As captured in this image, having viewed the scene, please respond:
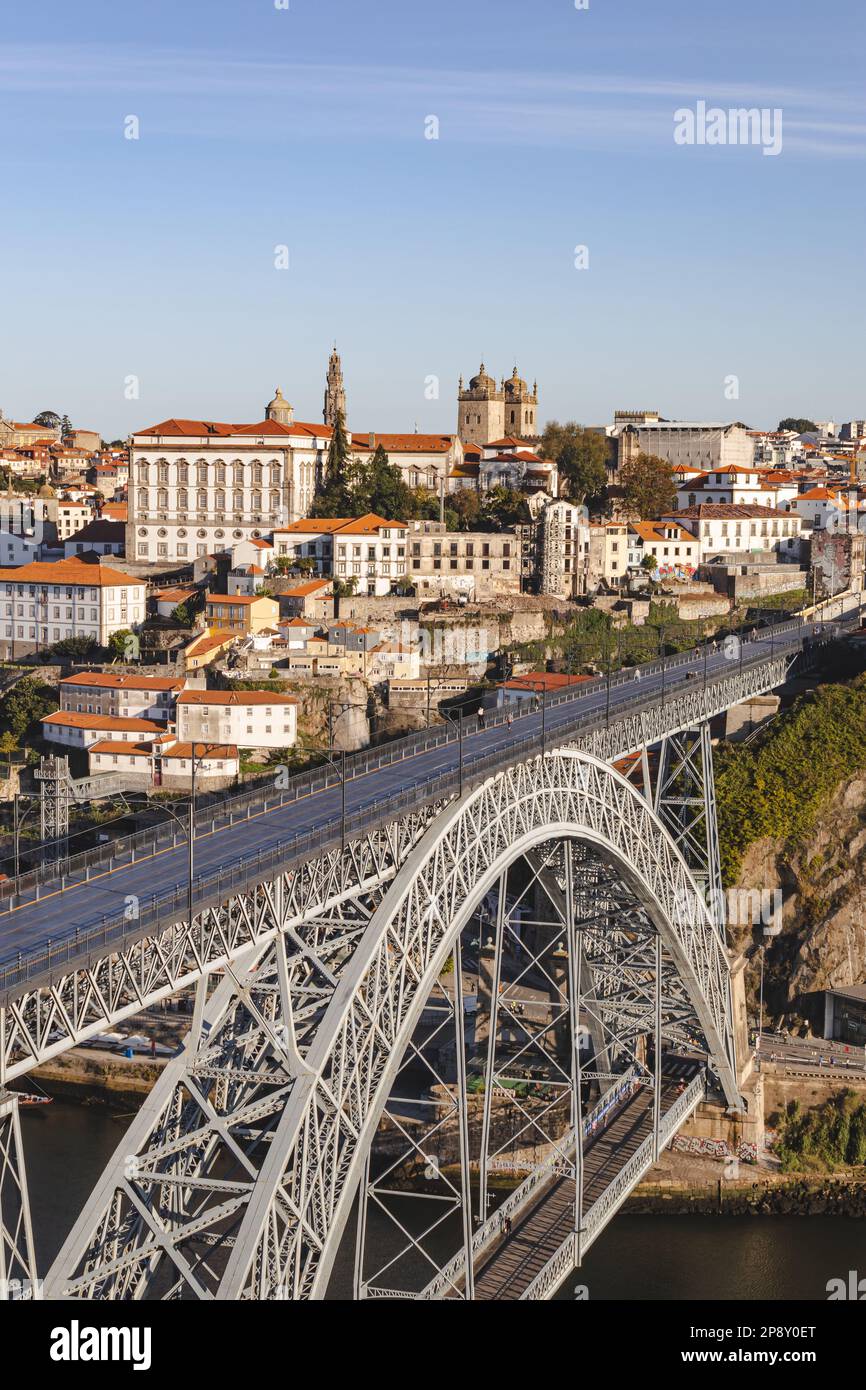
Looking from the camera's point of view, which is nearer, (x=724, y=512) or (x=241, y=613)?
(x=241, y=613)

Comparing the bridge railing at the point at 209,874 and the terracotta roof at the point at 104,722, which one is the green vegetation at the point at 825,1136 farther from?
the terracotta roof at the point at 104,722

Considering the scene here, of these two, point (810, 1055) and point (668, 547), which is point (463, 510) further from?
point (810, 1055)

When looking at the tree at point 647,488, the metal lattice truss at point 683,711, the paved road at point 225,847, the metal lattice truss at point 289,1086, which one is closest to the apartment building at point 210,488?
the tree at point 647,488

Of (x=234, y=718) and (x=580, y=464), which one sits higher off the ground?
(x=580, y=464)

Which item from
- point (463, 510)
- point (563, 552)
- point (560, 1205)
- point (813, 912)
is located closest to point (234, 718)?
point (563, 552)

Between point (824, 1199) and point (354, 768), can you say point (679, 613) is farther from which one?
point (354, 768)

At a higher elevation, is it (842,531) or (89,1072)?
(842,531)

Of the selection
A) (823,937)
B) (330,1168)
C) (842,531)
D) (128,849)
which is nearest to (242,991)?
(330,1168)
